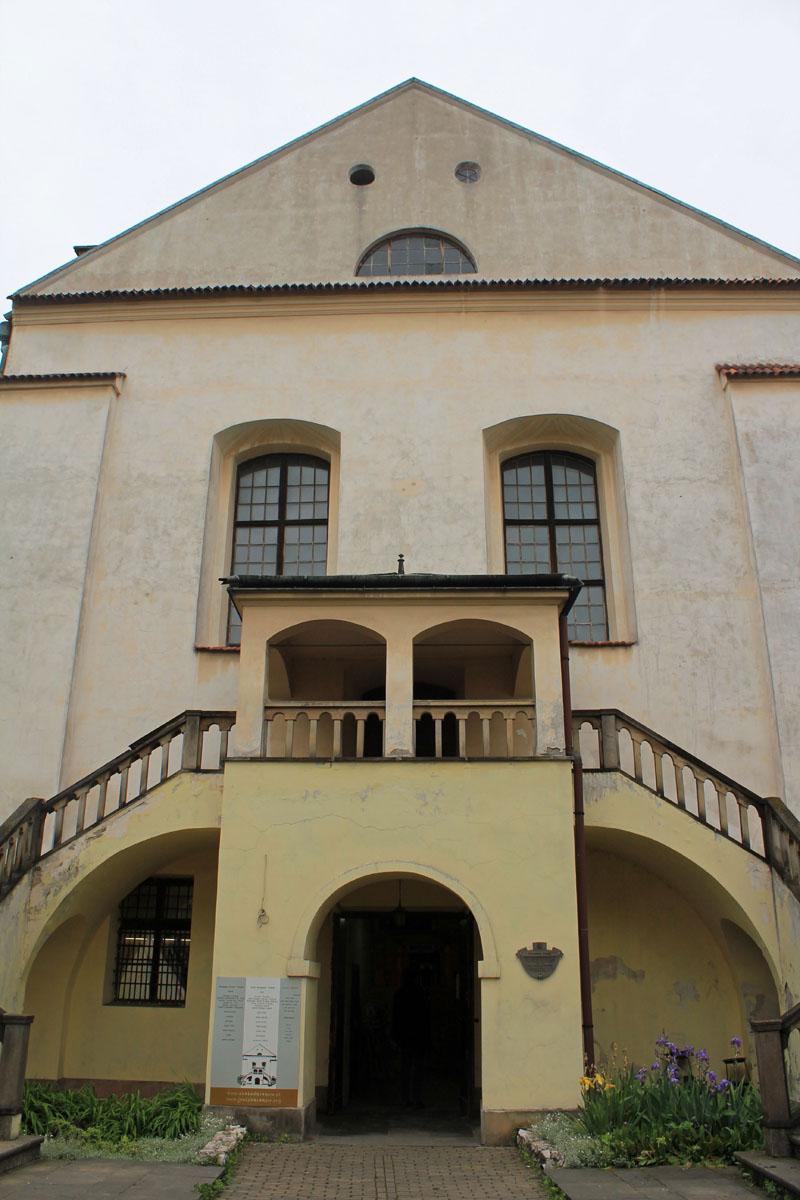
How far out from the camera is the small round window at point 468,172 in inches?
693

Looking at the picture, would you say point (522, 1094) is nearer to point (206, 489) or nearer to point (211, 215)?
point (206, 489)

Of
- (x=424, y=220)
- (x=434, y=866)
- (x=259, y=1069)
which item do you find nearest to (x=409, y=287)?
(x=424, y=220)

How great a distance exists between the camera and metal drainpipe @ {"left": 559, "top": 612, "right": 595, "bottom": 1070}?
33.2 ft

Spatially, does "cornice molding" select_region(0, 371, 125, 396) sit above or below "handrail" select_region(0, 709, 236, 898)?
above

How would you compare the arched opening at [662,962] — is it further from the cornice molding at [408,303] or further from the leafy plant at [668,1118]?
the cornice molding at [408,303]

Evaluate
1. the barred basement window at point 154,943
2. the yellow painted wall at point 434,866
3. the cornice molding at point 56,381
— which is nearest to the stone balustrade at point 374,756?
the yellow painted wall at point 434,866

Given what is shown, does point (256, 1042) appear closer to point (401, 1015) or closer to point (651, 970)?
point (401, 1015)

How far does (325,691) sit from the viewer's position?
13.6 metres

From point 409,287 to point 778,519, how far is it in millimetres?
6674

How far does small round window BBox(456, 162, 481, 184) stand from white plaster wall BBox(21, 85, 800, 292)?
112 mm

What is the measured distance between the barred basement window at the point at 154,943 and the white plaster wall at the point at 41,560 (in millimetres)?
1937

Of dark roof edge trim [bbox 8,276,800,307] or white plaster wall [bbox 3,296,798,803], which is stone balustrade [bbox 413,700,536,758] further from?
dark roof edge trim [bbox 8,276,800,307]

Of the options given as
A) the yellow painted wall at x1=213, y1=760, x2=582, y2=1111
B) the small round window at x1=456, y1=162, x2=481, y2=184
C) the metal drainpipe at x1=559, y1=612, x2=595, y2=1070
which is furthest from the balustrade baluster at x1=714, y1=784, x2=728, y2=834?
the small round window at x1=456, y1=162, x2=481, y2=184

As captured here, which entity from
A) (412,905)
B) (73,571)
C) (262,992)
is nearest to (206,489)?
(73,571)
